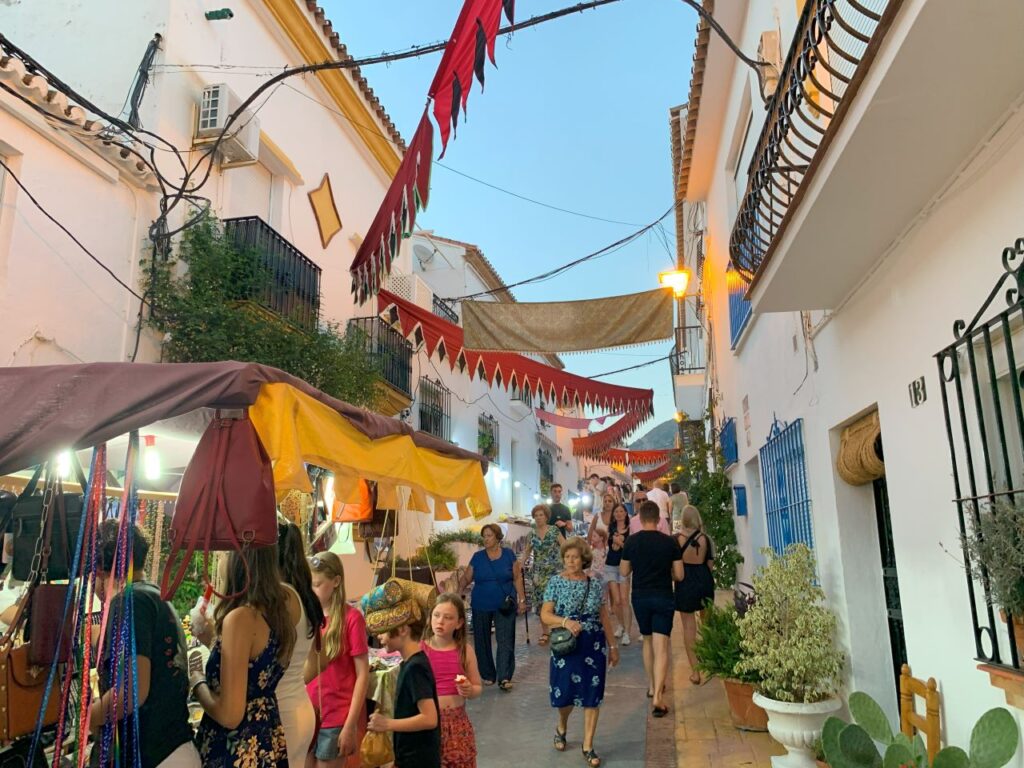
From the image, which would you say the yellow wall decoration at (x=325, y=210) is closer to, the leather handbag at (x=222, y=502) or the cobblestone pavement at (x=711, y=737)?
the cobblestone pavement at (x=711, y=737)

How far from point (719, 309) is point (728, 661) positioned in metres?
6.40

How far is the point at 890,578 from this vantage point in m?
5.16

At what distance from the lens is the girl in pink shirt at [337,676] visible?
4.20m

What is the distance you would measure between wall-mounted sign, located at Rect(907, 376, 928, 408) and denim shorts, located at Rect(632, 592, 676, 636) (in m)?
3.81

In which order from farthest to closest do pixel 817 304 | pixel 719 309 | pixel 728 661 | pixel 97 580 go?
1. pixel 719 309
2. pixel 728 661
3. pixel 817 304
4. pixel 97 580

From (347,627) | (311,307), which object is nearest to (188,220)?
(311,307)

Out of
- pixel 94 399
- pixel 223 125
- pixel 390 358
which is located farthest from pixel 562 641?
pixel 390 358

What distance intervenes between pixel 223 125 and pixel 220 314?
2394 millimetres

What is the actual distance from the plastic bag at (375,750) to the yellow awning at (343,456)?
63.5 inches

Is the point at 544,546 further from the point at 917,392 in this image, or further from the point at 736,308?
the point at 917,392

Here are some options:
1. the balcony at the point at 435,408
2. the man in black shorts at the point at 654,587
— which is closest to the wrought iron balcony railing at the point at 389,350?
the balcony at the point at 435,408

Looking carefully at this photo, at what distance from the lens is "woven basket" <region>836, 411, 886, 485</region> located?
471cm

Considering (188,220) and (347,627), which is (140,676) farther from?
(188,220)

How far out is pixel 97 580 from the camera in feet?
10.8
